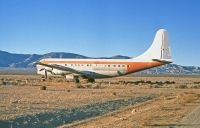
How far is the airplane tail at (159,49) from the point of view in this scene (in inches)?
2995

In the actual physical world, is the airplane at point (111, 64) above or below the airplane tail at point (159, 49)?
below

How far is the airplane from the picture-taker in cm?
7550

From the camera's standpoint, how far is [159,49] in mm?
76750

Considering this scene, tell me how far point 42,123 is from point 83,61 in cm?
5656

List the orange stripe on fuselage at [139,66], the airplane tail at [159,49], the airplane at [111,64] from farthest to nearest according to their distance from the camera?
the airplane tail at [159,49] → the airplane at [111,64] → the orange stripe on fuselage at [139,66]

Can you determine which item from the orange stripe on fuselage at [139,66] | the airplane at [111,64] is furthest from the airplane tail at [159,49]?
the orange stripe on fuselage at [139,66]

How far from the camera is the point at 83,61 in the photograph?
79.5m

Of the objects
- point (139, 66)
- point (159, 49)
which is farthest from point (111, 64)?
point (159, 49)

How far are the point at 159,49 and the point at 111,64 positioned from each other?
7799 millimetres

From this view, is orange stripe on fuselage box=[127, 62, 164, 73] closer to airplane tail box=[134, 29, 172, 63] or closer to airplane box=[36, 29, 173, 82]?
airplane box=[36, 29, 173, 82]

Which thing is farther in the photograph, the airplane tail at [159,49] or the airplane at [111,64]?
the airplane tail at [159,49]

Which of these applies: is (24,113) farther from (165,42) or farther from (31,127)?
(165,42)

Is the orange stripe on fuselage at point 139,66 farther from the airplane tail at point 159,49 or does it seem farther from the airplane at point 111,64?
the airplane tail at point 159,49

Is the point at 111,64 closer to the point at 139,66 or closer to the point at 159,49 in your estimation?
the point at 139,66
